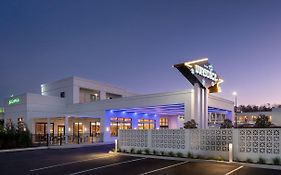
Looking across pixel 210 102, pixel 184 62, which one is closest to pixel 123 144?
pixel 184 62

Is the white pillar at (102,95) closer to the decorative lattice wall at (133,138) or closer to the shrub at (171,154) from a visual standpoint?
the decorative lattice wall at (133,138)

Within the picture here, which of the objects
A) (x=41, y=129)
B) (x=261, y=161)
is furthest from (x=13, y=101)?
(x=261, y=161)

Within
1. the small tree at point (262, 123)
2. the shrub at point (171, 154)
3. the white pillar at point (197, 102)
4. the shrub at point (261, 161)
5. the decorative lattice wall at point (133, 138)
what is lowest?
the shrub at point (171, 154)

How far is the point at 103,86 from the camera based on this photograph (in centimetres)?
4531

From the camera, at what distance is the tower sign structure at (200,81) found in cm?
2278

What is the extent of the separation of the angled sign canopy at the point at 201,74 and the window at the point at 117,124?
50.8 ft

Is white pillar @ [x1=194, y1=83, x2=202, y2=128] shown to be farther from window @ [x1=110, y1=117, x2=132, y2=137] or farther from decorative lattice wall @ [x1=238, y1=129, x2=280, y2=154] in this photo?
window @ [x1=110, y1=117, x2=132, y2=137]

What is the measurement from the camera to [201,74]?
2358 cm

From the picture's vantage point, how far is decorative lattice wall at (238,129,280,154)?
15.2 m

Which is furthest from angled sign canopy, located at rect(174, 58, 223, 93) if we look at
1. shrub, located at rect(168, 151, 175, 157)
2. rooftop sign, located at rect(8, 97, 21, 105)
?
rooftop sign, located at rect(8, 97, 21, 105)

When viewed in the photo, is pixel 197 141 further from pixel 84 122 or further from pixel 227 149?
pixel 84 122

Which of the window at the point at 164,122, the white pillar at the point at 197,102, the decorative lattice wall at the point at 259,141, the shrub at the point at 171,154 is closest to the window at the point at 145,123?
the window at the point at 164,122

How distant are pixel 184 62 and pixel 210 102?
8.92 meters

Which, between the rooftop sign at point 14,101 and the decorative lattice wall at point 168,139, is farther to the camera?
the rooftop sign at point 14,101
